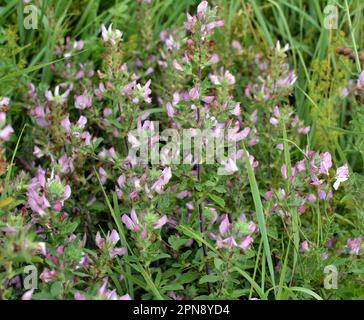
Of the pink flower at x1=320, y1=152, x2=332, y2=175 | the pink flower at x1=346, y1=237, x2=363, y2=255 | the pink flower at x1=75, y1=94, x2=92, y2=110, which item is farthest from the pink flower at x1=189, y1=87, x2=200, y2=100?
the pink flower at x1=346, y1=237, x2=363, y2=255

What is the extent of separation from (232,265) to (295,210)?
15.4 inches

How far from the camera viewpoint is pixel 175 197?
241cm

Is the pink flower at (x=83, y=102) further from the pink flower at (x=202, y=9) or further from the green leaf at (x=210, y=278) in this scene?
the green leaf at (x=210, y=278)

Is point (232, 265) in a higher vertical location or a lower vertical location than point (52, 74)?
lower

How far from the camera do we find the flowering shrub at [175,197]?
1.96m

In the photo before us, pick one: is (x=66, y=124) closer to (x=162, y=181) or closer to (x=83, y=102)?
(x=83, y=102)

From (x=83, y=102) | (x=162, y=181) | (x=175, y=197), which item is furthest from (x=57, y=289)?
(x=83, y=102)

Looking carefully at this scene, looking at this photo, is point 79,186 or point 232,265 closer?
point 232,265

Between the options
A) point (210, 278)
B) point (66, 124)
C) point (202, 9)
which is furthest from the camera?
point (66, 124)

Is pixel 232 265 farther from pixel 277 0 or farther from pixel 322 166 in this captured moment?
pixel 277 0
